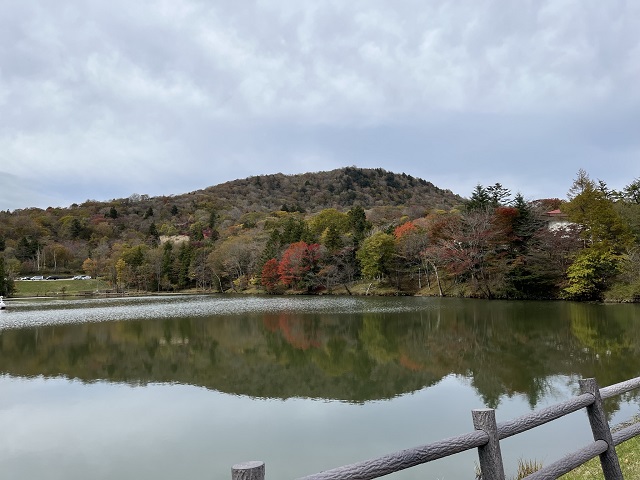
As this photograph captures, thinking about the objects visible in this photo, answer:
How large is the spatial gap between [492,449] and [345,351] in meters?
12.6

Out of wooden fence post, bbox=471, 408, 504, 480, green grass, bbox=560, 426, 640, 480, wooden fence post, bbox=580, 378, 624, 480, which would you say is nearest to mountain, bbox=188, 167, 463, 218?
green grass, bbox=560, 426, 640, 480

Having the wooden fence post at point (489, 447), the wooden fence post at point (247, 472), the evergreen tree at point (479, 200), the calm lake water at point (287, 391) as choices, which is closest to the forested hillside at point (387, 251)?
the evergreen tree at point (479, 200)

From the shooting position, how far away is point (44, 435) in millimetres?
8125

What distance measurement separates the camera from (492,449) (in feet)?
8.77

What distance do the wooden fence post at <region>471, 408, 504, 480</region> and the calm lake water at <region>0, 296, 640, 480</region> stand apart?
3.56 metres

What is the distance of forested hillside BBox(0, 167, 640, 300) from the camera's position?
31.3 meters

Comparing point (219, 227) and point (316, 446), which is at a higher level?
point (219, 227)

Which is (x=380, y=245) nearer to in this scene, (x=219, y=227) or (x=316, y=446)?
(x=316, y=446)

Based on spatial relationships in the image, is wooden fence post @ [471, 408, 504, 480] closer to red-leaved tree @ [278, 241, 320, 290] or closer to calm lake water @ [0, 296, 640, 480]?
calm lake water @ [0, 296, 640, 480]

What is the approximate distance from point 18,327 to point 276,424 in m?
21.3

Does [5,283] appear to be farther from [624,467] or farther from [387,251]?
[624,467]

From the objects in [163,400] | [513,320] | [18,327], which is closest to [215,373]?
[163,400]

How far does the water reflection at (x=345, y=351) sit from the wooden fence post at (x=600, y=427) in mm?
5728

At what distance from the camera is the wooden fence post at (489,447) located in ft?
8.75
